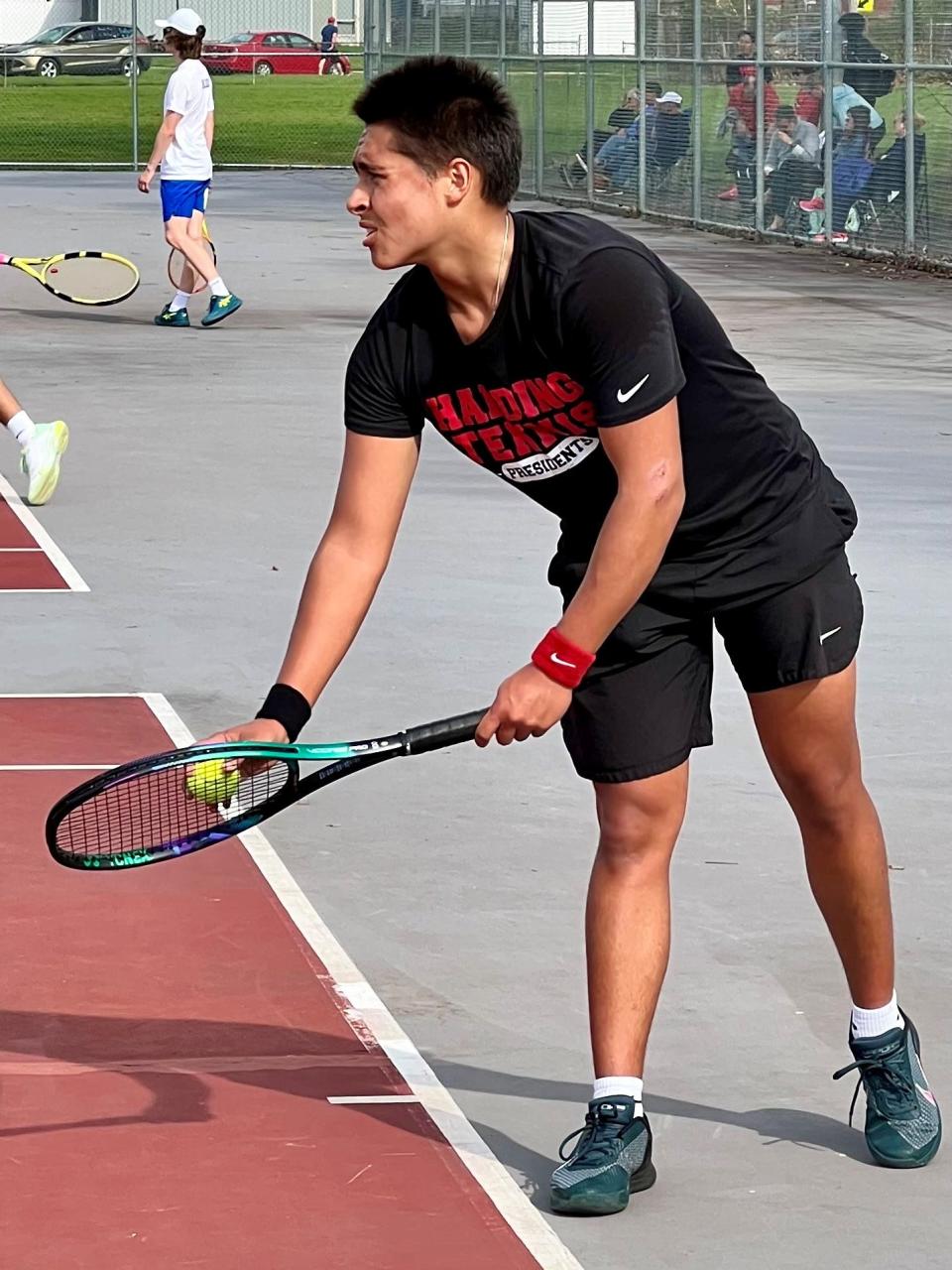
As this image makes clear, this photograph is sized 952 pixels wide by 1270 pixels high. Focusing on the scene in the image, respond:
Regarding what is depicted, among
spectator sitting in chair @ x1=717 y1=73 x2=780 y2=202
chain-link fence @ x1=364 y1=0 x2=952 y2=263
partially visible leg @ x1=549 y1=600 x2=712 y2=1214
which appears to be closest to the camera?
partially visible leg @ x1=549 y1=600 x2=712 y2=1214

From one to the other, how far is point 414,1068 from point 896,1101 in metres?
0.89

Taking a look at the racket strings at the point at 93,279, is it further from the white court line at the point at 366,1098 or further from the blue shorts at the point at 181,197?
the white court line at the point at 366,1098

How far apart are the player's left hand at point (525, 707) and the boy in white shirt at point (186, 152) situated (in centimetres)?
1292

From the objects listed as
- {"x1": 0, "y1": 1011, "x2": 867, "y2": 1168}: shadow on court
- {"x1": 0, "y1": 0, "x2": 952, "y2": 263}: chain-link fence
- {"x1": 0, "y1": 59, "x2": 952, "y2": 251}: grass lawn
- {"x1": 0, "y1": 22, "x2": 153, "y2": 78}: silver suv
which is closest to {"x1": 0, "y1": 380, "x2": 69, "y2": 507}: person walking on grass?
{"x1": 0, "y1": 1011, "x2": 867, "y2": 1168}: shadow on court

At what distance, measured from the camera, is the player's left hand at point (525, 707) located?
12.3 ft

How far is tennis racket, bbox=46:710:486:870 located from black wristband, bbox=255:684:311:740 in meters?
0.10

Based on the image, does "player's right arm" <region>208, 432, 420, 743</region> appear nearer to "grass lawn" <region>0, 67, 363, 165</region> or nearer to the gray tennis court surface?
the gray tennis court surface

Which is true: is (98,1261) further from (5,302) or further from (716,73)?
(716,73)

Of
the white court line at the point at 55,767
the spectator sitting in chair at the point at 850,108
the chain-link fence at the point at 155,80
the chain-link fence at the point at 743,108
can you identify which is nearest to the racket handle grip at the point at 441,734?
the white court line at the point at 55,767

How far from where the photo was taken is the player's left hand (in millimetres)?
3742

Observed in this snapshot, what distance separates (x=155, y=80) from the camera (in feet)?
202

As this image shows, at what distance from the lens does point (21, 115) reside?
49.2 metres

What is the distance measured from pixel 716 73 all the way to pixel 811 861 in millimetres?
21542

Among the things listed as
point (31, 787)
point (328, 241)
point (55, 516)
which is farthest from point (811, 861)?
point (328, 241)
